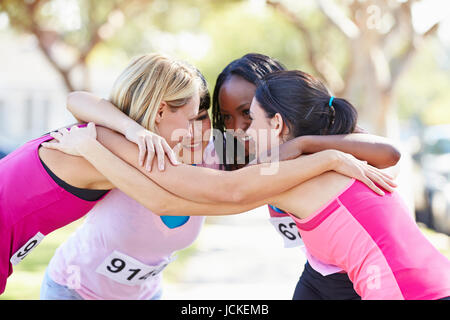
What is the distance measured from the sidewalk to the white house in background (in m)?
15.7

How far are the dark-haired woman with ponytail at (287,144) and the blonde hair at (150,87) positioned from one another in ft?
1.57

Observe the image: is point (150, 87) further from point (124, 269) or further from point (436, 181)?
point (436, 181)

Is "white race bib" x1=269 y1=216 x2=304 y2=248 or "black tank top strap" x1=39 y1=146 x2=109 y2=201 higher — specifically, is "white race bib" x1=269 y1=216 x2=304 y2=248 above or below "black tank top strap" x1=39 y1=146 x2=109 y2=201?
below

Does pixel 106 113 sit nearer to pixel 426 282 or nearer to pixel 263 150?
pixel 263 150

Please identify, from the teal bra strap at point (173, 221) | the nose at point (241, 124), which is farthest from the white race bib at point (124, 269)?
the nose at point (241, 124)

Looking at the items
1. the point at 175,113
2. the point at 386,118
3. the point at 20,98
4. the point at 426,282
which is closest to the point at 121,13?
the point at 386,118

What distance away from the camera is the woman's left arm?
2.35m

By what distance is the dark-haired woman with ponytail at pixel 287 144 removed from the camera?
2.40 meters

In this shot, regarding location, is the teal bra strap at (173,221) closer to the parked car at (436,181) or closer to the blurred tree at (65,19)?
the parked car at (436,181)

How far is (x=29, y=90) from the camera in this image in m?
23.9

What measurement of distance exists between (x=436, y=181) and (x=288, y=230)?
7982 millimetres

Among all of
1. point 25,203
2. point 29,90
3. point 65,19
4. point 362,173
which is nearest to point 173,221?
point 25,203

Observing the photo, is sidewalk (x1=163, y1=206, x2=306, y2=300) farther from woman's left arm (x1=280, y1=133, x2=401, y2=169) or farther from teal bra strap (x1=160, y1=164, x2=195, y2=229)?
woman's left arm (x1=280, y1=133, x2=401, y2=169)

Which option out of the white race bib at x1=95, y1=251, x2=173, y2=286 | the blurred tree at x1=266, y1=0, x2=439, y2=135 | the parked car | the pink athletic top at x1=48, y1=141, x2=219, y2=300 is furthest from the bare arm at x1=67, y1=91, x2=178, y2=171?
the parked car
